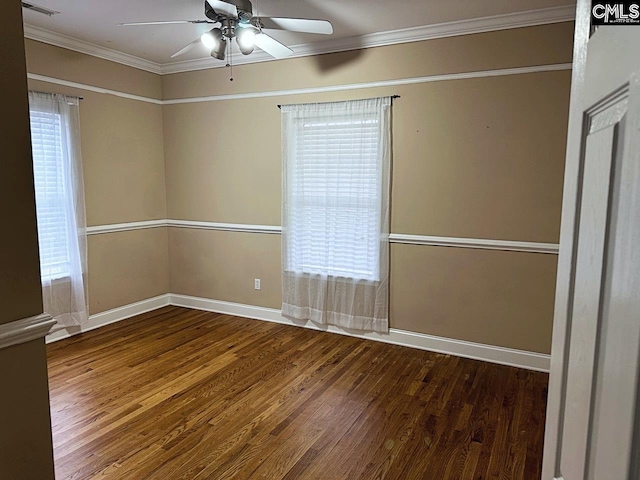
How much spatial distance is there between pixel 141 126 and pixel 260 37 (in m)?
2.29

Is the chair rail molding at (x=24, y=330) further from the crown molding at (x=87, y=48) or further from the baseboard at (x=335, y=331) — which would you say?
the crown molding at (x=87, y=48)

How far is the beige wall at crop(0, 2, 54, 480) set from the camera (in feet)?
3.69

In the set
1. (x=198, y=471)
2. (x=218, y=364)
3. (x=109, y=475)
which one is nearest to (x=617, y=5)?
(x=198, y=471)

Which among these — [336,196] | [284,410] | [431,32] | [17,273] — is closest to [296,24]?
[431,32]

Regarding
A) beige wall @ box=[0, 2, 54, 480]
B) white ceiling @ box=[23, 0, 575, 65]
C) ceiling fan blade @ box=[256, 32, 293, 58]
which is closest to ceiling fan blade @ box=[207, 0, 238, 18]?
ceiling fan blade @ box=[256, 32, 293, 58]

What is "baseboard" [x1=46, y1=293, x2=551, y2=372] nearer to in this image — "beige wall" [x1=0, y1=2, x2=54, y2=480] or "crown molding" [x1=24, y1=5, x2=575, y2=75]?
"crown molding" [x1=24, y1=5, x2=575, y2=75]

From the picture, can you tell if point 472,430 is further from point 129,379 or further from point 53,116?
point 53,116

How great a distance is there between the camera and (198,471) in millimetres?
2230

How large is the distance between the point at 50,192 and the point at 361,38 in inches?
117

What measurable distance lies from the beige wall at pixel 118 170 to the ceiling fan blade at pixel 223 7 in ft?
6.89

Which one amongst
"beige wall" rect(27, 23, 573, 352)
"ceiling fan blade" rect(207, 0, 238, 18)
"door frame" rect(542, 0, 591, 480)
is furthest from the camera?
"beige wall" rect(27, 23, 573, 352)

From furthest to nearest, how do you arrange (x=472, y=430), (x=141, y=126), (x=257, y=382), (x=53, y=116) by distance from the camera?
(x=141, y=126), (x=53, y=116), (x=257, y=382), (x=472, y=430)

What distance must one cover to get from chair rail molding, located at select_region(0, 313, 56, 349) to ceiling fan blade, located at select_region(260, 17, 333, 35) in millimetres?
2278

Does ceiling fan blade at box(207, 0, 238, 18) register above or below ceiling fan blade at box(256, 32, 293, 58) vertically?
above
